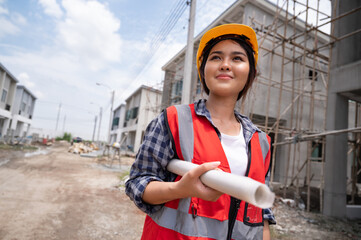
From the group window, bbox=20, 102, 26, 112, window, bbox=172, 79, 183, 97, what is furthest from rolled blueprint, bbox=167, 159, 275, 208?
window, bbox=20, 102, 26, 112

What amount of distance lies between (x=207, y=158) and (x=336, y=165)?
22.0ft

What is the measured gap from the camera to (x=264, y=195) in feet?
2.08

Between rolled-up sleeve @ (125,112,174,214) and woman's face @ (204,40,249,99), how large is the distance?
0.40m

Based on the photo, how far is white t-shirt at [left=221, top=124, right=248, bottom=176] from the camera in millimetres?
1042

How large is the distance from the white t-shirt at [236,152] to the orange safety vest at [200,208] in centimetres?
3

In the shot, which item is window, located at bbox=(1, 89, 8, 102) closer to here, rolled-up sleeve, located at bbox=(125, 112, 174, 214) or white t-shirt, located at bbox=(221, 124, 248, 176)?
rolled-up sleeve, located at bbox=(125, 112, 174, 214)

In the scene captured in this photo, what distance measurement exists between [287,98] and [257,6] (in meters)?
4.76

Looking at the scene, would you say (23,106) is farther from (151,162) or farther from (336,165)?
(151,162)

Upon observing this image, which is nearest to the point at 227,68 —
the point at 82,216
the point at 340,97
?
the point at 82,216

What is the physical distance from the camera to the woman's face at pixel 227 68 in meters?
1.14

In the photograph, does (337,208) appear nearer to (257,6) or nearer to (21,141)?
(257,6)

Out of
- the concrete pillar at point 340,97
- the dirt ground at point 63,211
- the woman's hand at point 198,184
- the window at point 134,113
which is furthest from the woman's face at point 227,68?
the window at point 134,113

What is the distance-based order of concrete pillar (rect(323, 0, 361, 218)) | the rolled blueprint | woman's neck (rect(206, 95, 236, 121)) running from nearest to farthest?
the rolled blueprint < woman's neck (rect(206, 95, 236, 121)) < concrete pillar (rect(323, 0, 361, 218))

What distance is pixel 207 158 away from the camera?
3.11 feet
